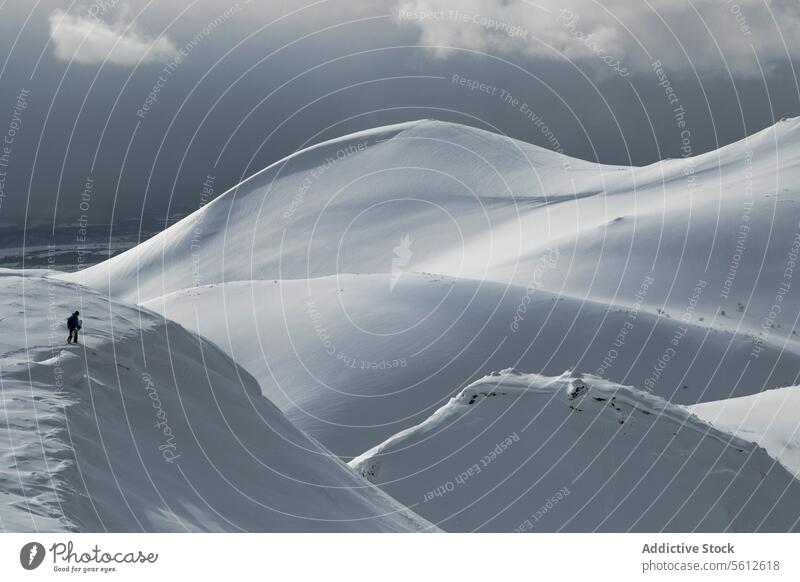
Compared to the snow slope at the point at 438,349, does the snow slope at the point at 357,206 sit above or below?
above

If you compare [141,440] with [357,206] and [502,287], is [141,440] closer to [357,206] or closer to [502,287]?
[502,287]

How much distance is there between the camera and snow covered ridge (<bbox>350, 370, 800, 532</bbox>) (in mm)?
23891

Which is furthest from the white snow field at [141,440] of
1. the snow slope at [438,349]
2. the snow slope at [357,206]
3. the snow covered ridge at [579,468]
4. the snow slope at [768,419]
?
the snow slope at [357,206]

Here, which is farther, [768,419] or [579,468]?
[768,419]

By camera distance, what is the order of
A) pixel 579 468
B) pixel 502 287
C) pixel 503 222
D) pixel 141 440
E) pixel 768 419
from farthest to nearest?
pixel 503 222, pixel 502 287, pixel 768 419, pixel 579 468, pixel 141 440

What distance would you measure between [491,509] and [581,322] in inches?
1068

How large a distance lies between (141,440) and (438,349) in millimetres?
30743

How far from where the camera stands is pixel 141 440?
1658 centimetres

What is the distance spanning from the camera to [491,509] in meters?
23.9

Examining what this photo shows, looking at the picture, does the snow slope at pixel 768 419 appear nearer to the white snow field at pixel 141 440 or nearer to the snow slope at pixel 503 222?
the white snow field at pixel 141 440

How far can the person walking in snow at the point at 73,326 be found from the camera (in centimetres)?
1769

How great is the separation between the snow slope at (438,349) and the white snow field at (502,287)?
0.13 m

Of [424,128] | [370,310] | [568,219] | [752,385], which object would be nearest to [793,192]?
[568,219]
